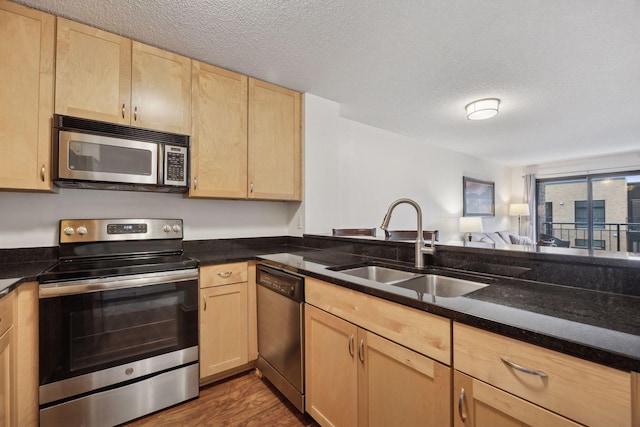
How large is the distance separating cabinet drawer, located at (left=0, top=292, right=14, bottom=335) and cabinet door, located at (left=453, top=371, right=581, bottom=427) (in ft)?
5.93

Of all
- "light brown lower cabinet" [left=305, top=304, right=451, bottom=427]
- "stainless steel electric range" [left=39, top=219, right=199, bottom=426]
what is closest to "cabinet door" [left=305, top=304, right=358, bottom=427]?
"light brown lower cabinet" [left=305, top=304, right=451, bottom=427]

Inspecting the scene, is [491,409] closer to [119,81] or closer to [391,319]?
[391,319]

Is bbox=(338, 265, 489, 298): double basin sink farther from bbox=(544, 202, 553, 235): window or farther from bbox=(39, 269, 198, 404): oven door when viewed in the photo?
bbox=(544, 202, 553, 235): window

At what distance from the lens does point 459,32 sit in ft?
5.93

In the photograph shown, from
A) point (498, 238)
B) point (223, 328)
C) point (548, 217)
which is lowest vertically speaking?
point (223, 328)

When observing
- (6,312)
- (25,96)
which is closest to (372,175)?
(25,96)

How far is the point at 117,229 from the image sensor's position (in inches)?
77.9

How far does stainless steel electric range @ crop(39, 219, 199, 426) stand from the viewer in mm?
1437

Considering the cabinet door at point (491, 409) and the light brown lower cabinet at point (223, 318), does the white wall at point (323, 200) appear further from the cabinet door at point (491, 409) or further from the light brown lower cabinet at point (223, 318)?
the cabinet door at point (491, 409)

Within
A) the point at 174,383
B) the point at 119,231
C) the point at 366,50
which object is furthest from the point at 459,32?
the point at 174,383

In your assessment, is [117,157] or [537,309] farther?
[117,157]

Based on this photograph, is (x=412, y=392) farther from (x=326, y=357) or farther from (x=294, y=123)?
(x=294, y=123)

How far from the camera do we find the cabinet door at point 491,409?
2.40 feet

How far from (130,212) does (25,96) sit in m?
0.87
